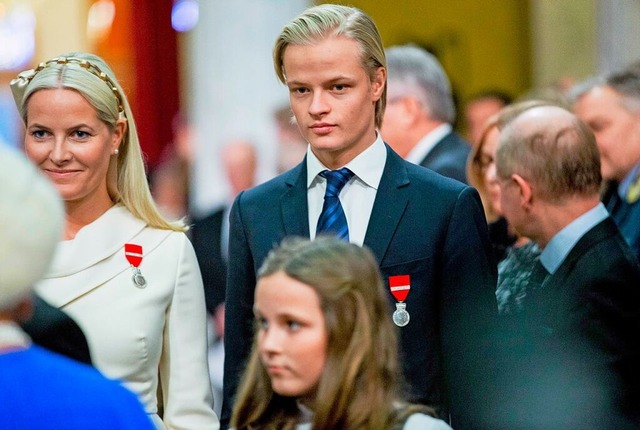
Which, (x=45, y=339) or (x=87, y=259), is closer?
(x=45, y=339)

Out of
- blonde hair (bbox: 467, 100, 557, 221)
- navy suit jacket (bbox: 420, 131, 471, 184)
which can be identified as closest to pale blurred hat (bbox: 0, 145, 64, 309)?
blonde hair (bbox: 467, 100, 557, 221)

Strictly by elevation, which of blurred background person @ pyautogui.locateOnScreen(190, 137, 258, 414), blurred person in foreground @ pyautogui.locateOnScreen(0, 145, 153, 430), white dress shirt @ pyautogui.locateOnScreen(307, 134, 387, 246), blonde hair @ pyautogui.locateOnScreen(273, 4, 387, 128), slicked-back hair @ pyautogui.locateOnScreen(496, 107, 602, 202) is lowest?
blurred background person @ pyautogui.locateOnScreen(190, 137, 258, 414)

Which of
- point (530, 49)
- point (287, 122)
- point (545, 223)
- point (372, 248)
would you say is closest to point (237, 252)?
point (372, 248)

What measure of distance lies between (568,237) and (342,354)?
142cm

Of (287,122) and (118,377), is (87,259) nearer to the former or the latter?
(118,377)

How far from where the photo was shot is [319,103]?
3.35 meters

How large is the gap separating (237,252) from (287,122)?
506cm

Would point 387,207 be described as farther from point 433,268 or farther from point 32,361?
point 32,361

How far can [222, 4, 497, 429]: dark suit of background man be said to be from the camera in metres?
3.30

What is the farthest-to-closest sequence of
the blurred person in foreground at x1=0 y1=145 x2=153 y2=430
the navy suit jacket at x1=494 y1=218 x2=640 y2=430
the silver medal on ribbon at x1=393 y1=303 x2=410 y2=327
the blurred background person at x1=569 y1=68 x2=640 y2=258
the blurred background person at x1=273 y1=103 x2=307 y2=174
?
the blurred background person at x1=273 y1=103 x2=307 y2=174 → the blurred background person at x1=569 y1=68 x2=640 y2=258 → the navy suit jacket at x1=494 y1=218 x2=640 y2=430 → the silver medal on ribbon at x1=393 y1=303 x2=410 y2=327 → the blurred person in foreground at x1=0 y1=145 x2=153 y2=430

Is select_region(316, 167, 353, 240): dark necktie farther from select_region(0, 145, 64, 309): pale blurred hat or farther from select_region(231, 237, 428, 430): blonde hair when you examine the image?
select_region(0, 145, 64, 309): pale blurred hat

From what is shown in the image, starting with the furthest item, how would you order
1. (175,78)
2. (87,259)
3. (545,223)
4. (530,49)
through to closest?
1. (175,78)
2. (530,49)
3. (545,223)
4. (87,259)

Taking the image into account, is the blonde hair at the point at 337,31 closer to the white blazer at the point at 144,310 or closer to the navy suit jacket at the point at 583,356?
the white blazer at the point at 144,310

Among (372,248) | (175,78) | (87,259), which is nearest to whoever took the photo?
(372,248)
